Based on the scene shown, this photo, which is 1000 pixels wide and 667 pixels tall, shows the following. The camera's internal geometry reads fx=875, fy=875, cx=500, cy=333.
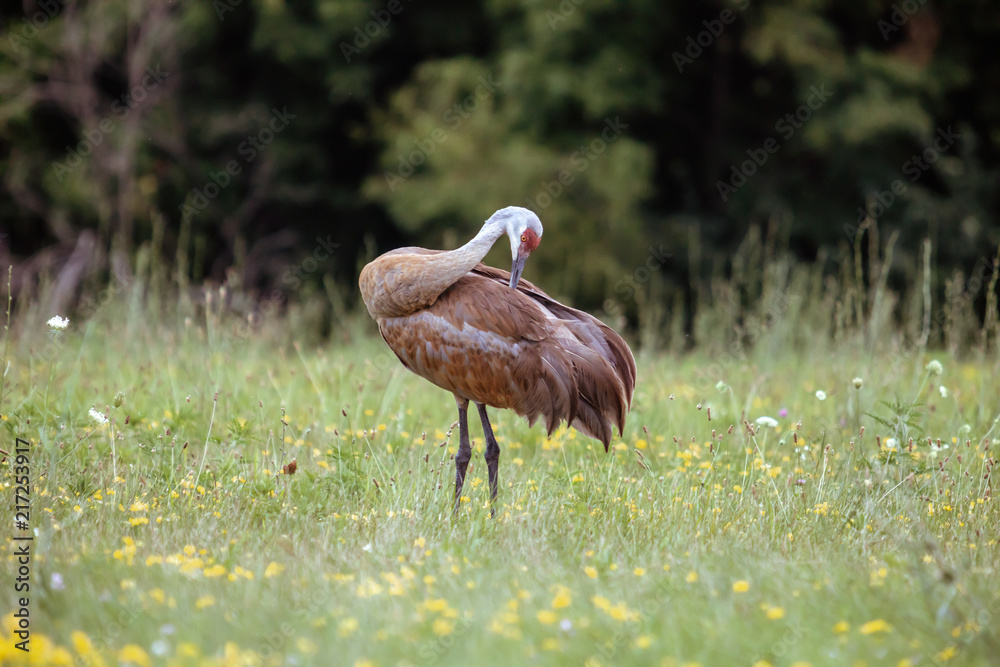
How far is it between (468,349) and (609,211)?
8075mm

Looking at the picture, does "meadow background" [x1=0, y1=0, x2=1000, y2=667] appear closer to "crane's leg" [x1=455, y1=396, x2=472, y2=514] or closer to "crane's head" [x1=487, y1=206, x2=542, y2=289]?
"crane's leg" [x1=455, y1=396, x2=472, y2=514]

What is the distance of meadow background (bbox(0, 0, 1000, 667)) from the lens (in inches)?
119

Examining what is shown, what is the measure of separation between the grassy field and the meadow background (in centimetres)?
2

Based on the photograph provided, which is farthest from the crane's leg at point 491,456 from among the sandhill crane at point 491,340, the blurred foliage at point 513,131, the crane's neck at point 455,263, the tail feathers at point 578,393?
the blurred foliage at point 513,131

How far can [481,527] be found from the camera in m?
4.02

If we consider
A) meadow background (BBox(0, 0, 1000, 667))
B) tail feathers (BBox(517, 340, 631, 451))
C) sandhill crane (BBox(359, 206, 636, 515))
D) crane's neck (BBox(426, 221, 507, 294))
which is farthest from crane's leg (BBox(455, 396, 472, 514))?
crane's neck (BBox(426, 221, 507, 294))

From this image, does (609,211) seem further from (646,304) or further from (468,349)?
(468,349)

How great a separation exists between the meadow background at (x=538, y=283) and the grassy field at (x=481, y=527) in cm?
2

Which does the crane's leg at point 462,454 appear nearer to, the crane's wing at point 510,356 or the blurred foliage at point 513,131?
the crane's wing at point 510,356

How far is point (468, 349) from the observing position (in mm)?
4352

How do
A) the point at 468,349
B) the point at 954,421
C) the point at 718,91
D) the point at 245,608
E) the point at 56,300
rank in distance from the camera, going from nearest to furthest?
the point at 245,608
the point at 468,349
the point at 954,421
the point at 56,300
the point at 718,91

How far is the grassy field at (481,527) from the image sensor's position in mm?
2803

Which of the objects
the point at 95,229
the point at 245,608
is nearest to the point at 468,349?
the point at 245,608

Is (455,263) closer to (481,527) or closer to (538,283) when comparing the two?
(481,527)
